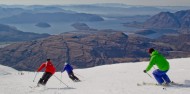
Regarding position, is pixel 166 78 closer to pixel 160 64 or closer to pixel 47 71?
pixel 160 64

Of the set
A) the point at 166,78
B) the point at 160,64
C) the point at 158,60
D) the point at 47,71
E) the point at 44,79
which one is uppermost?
the point at 158,60

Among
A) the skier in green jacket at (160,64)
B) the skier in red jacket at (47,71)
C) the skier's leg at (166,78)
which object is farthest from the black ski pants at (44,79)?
the skier's leg at (166,78)

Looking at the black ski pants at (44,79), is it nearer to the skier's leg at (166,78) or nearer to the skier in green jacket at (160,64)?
the skier in green jacket at (160,64)

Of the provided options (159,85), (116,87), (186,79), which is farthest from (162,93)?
(186,79)

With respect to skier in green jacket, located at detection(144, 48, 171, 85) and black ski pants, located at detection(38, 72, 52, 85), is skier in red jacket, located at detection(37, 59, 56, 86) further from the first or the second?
skier in green jacket, located at detection(144, 48, 171, 85)

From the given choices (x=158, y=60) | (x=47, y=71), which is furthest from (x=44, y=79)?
(x=158, y=60)

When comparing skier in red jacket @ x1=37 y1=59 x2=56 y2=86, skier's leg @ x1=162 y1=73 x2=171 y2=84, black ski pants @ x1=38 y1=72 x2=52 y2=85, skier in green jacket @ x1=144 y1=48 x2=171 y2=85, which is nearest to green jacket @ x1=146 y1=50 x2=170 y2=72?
skier in green jacket @ x1=144 y1=48 x2=171 y2=85

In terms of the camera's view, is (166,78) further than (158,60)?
Yes

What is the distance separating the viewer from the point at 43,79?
18.8 metres

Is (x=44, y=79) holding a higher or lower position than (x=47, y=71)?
lower

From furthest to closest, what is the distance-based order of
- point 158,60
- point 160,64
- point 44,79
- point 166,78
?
point 44,79 → point 166,78 → point 160,64 → point 158,60

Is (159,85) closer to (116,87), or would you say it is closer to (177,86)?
(177,86)

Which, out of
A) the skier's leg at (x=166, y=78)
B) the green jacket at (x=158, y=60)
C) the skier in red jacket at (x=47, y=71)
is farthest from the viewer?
the skier in red jacket at (x=47, y=71)

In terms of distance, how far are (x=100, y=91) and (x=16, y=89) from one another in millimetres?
5171
